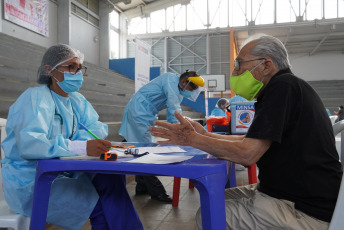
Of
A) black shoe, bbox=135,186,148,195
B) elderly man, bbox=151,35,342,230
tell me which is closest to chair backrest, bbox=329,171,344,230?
elderly man, bbox=151,35,342,230

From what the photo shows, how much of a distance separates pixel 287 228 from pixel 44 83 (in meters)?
1.29

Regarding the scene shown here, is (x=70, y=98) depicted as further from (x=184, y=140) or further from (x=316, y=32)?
(x=316, y=32)

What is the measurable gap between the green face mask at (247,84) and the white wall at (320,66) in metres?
16.2

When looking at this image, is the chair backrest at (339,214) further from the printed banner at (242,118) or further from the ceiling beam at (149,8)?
the ceiling beam at (149,8)

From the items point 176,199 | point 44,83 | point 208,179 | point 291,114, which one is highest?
point 44,83

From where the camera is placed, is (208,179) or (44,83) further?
(44,83)

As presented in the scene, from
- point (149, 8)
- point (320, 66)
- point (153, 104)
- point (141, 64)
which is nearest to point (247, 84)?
point (153, 104)

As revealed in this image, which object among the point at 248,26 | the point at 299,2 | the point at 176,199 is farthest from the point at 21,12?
the point at 299,2

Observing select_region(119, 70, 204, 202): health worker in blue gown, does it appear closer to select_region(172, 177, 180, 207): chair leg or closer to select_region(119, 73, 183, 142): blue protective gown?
select_region(119, 73, 183, 142): blue protective gown

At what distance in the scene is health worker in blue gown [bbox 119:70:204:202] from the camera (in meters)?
2.78

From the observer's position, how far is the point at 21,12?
759 centimetres

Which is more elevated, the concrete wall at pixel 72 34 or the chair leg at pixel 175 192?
the concrete wall at pixel 72 34

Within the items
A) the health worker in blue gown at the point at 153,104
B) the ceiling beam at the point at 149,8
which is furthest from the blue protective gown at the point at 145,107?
the ceiling beam at the point at 149,8

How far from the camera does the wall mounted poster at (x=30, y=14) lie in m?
7.23
